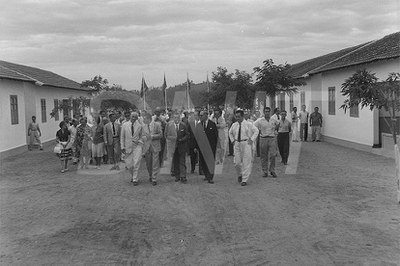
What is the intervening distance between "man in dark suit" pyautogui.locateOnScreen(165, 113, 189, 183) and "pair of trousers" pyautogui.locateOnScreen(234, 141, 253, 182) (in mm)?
1310

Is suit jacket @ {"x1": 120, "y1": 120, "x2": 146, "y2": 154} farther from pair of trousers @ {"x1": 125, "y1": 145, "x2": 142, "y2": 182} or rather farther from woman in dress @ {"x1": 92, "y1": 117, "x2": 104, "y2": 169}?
woman in dress @ {"x1": 92, "y1": 117, "x2": 104, "y2": 169}

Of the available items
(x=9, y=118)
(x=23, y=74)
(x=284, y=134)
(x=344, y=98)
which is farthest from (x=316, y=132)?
(x=23, y=74)

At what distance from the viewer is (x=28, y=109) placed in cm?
2119

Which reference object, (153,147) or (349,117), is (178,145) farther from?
(349,117)

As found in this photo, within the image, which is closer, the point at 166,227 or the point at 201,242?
the point at 201,242

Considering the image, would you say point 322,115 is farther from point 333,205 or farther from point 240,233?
point 240,233

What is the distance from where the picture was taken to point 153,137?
35.9ft

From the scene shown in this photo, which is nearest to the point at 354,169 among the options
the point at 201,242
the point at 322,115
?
the point at 201,242

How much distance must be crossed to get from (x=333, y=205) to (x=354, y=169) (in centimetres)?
465

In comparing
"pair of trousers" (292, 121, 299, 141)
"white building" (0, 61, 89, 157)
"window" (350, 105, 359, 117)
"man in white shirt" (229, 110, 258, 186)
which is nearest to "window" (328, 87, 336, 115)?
"pair of trousers" (292, 121, 299, 141)

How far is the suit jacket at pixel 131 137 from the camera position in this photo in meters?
11.0

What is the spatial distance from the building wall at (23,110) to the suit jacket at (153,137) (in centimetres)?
868

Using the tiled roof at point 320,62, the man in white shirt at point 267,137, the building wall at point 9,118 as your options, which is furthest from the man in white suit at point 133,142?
the tiled roof at point 320,62

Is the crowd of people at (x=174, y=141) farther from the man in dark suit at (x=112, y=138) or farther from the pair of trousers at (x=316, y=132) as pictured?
the pair of trousers at (x=316, y=132)
